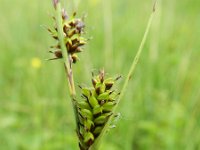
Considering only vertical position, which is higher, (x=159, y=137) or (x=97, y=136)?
(x=97, y=136)

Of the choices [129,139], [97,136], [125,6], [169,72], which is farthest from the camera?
[125,6]

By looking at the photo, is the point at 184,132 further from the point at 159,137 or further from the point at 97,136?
the point at 97,136

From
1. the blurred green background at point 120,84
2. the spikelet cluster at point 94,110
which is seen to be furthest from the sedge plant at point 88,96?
the blurred green background at point 120,84

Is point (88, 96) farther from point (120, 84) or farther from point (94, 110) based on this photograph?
point (120, 84)

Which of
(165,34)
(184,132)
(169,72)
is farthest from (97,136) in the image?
(165,34)

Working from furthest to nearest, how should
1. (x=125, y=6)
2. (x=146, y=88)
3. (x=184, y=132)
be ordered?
(x=125, y=6) → (x=146, y=88) → (x=184, y=132)

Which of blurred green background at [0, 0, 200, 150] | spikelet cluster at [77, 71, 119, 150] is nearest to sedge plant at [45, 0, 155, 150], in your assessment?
spikelet cluster at [77, 71, 119, 150]

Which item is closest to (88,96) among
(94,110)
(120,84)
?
(94,110)
